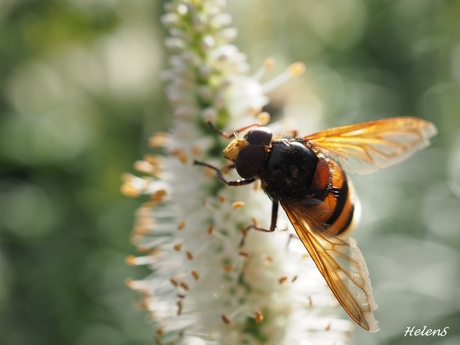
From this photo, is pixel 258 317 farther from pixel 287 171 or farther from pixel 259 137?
pixel 259 137

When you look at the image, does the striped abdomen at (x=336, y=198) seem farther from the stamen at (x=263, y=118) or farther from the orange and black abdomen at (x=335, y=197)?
the stamen at (x=263, y=118)

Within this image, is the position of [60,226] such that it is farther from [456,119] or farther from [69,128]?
[456,119]

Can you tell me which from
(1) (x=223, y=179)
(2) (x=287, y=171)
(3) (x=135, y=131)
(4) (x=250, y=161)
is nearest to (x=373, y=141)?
(2) (x=287, y=171)

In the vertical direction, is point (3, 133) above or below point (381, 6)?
below

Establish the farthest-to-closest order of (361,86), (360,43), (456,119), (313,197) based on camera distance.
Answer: (360,43) → (361,86) → (456,119) → (313,197)

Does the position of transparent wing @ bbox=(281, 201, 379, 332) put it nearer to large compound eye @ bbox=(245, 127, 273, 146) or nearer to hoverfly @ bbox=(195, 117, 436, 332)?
hoverfly @ bbox=(195, 117, 436, 332)

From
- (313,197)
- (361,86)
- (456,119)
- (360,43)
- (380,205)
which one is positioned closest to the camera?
(313,197)

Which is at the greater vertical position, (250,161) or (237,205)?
(250,161)

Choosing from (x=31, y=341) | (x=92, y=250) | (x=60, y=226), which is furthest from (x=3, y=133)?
(x=31, y=341)
